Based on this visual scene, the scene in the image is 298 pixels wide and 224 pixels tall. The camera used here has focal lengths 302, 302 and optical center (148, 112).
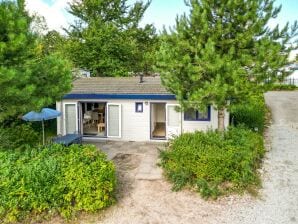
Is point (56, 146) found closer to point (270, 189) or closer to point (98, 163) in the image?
point (98, 163)

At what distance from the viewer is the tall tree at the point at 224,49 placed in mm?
9852

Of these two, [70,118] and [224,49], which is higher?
[224,49]

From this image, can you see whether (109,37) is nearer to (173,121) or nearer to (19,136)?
(173,121)

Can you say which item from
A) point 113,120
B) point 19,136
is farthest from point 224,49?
point 19,136

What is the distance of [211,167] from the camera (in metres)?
9.27

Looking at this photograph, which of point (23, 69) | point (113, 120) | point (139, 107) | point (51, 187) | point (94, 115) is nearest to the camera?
point (51, 187)

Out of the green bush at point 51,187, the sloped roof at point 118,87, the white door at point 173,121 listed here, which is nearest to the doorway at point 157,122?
the white door at point 173,121

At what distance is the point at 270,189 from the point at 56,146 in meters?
6.81

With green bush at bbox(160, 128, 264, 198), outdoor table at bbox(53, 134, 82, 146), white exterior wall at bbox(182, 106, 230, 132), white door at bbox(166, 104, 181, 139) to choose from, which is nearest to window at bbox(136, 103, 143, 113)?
white door at bbox(166, 104, 181, 139)

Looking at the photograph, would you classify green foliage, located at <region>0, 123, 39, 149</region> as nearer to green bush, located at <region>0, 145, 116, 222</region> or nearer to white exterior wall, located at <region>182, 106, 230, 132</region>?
green bush, located at <region>0, 145, 116, 222</region>

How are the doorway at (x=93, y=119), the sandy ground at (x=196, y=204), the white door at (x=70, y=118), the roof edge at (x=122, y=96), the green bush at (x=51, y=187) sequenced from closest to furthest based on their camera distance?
1. the green bush at (x=51, y=187)
2. the sandy ground at (x=196, y=204)
3. the roof edge at (x=122, y=96)
4. the white door at (x=70, y=118)
5. the doorway at (x=93, y=119)

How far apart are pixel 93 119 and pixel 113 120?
137 inches

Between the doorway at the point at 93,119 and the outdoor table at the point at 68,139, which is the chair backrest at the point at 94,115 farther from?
the outdoor table at the point at 68,139

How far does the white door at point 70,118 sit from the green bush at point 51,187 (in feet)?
25.3
